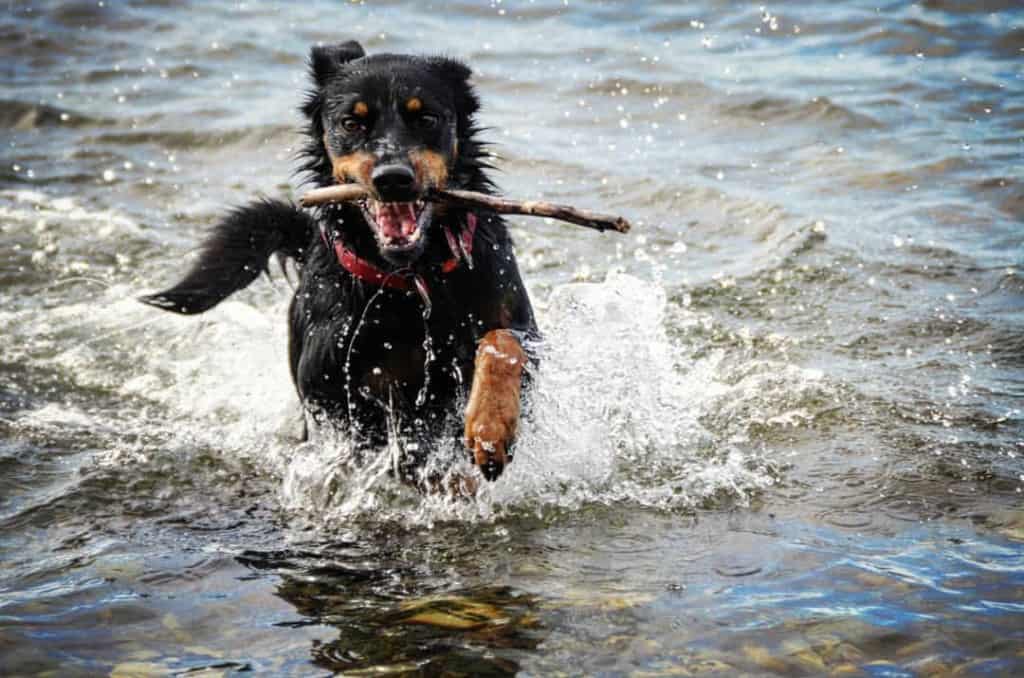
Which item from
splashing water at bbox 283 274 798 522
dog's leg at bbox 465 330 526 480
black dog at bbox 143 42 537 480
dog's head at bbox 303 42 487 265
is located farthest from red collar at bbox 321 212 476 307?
splashing water at bbox 283 274 798 522

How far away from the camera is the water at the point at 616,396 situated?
3373 mm

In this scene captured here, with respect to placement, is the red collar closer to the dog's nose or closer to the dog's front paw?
the dog's nose

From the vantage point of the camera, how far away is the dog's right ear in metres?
4.58

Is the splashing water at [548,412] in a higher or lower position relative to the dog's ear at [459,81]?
lower

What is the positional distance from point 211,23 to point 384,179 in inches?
398

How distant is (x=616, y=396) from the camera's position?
5016 millimetres

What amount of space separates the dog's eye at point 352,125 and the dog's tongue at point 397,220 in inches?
11.9

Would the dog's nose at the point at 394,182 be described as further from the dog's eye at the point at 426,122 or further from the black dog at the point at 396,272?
the dog's eye at the point at 426,122

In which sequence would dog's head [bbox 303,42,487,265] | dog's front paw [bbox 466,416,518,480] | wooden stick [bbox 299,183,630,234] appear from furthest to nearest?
dog's head [bbox 303,42,487,265]
dog's front paw [bbox 466,416,518,480]
wooden stick [bbox 299,183,630,234]

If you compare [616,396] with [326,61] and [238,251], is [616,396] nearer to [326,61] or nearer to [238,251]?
[238,251]

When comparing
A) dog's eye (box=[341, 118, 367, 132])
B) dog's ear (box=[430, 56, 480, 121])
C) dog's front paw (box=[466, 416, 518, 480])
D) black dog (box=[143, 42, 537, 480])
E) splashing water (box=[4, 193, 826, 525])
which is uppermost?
dog's ear (box=[430, 56, 480, 121])

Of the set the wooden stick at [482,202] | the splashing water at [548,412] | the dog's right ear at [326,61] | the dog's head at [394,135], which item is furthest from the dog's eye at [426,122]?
the splashing water at [548,412]

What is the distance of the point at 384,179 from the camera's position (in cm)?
389

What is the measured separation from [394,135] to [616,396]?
1506mm
